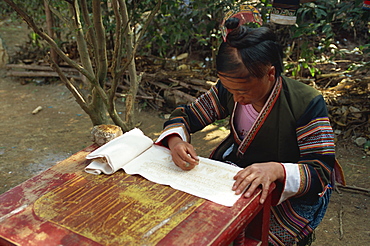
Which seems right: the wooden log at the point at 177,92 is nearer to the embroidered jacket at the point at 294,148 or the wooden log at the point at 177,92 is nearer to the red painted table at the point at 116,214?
the embroidered jacket at the point at 294,148

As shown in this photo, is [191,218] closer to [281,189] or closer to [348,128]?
[281,189]

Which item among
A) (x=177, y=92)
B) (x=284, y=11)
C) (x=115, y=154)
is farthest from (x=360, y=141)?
(x=115, y=154)

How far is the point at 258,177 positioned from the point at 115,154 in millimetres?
682

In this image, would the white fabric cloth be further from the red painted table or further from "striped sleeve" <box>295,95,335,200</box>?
"striped sleeve" <box>295,95,335,200</box>

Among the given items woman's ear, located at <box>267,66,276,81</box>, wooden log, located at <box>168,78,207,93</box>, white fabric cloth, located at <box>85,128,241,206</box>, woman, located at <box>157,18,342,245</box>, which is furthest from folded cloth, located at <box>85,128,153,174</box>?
wooden log, located at <box>168,78,207,93</box>

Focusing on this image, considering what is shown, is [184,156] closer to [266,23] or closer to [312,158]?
[312,158]

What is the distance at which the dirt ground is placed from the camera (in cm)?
291

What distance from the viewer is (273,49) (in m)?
1.73

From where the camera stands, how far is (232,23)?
178 cm

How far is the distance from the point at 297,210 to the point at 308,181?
23cm

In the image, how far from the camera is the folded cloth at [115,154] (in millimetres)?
1775

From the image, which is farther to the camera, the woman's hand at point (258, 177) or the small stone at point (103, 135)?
the small stone at point (103, 135)

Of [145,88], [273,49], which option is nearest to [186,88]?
[145,88]

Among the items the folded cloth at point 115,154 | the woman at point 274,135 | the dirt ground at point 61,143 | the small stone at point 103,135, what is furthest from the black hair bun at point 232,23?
the dirt ground at point 61,143
